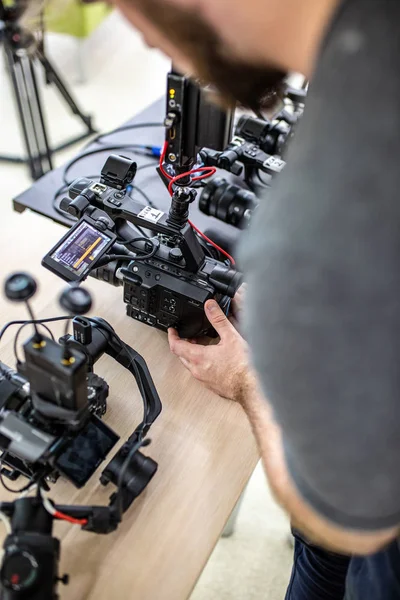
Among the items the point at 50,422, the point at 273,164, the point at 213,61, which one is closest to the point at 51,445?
the point at 50,422

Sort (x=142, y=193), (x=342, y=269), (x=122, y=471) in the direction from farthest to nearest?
(x=142, y=193), (x=122, y=471), (x=342, y=269)

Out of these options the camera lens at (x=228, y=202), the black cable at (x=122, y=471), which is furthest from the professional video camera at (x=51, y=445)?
the camera lens at (x=228, y=202)

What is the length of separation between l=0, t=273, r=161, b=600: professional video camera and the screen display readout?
0.11 meters

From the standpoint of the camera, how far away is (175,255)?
3.52ft

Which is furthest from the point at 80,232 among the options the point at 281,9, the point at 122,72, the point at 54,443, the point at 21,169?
the point at 122,72

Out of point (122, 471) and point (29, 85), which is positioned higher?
point (29, 85)

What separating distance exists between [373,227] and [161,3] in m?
0.40

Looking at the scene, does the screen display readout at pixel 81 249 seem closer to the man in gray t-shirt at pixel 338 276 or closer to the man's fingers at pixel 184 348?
the man's fingers at pixel 184 348

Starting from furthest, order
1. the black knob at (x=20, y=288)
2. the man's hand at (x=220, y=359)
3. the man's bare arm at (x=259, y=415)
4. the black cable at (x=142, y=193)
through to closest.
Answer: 1. the black cable at (x=142, y=193)
2. the man's hand at (x=220, y=359)
3. the black knob at (x=20, y=288)
4. the man's bare arm at (x=259, y=415)

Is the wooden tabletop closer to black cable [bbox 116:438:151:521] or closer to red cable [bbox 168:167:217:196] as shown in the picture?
black cable [bbox 116:438:151:521]

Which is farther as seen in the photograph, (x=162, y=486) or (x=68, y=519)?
(x=162, y=486)

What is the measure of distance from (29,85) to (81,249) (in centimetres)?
146

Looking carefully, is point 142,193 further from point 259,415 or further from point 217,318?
point 259,415

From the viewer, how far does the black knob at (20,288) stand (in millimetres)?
720
